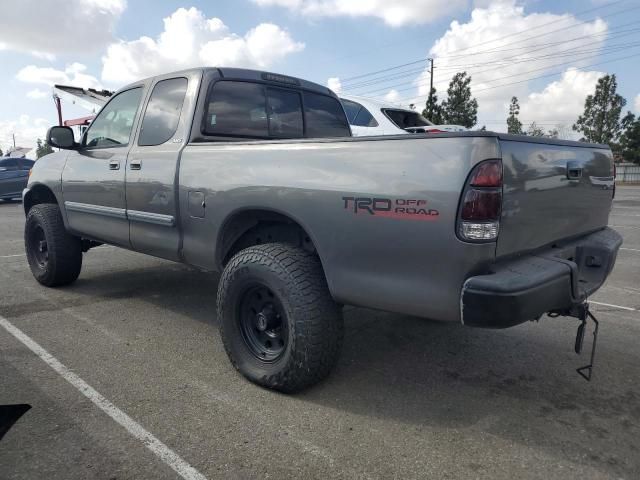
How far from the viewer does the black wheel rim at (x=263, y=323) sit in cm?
296

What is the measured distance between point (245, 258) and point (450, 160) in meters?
1.36

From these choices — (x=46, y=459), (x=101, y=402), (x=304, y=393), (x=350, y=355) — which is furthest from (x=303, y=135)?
(x=46, y=459)

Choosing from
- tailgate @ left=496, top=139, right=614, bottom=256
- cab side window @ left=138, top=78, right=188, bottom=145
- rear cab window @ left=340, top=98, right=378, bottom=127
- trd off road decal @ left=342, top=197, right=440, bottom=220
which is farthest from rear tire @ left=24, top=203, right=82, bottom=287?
rear cab window @ left=340, top=98, right=378, bottom=127

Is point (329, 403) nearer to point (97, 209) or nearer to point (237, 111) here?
point (237, 111)

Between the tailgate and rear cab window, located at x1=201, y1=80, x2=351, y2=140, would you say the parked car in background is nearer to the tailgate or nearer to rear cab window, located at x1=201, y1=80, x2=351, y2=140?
rear cab window, located at x1=201, y1=80, x2=351, y2=140

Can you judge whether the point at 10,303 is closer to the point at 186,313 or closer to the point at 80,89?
the point at 186,313

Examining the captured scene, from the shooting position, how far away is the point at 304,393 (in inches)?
115

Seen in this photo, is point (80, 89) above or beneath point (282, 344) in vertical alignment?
above

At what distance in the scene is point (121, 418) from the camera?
263 centimetres

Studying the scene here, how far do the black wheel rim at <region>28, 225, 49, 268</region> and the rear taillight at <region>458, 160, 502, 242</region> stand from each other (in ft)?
14.7

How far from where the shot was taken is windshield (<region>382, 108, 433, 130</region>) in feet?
29.3

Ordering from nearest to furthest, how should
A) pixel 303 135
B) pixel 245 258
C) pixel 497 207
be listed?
pixel 497 207 < pixel 245 258 < pixel 303 135

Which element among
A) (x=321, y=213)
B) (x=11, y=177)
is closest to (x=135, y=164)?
(x=321, y=213)

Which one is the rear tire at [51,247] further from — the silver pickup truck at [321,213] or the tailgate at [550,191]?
the tailgate at [550,191]
